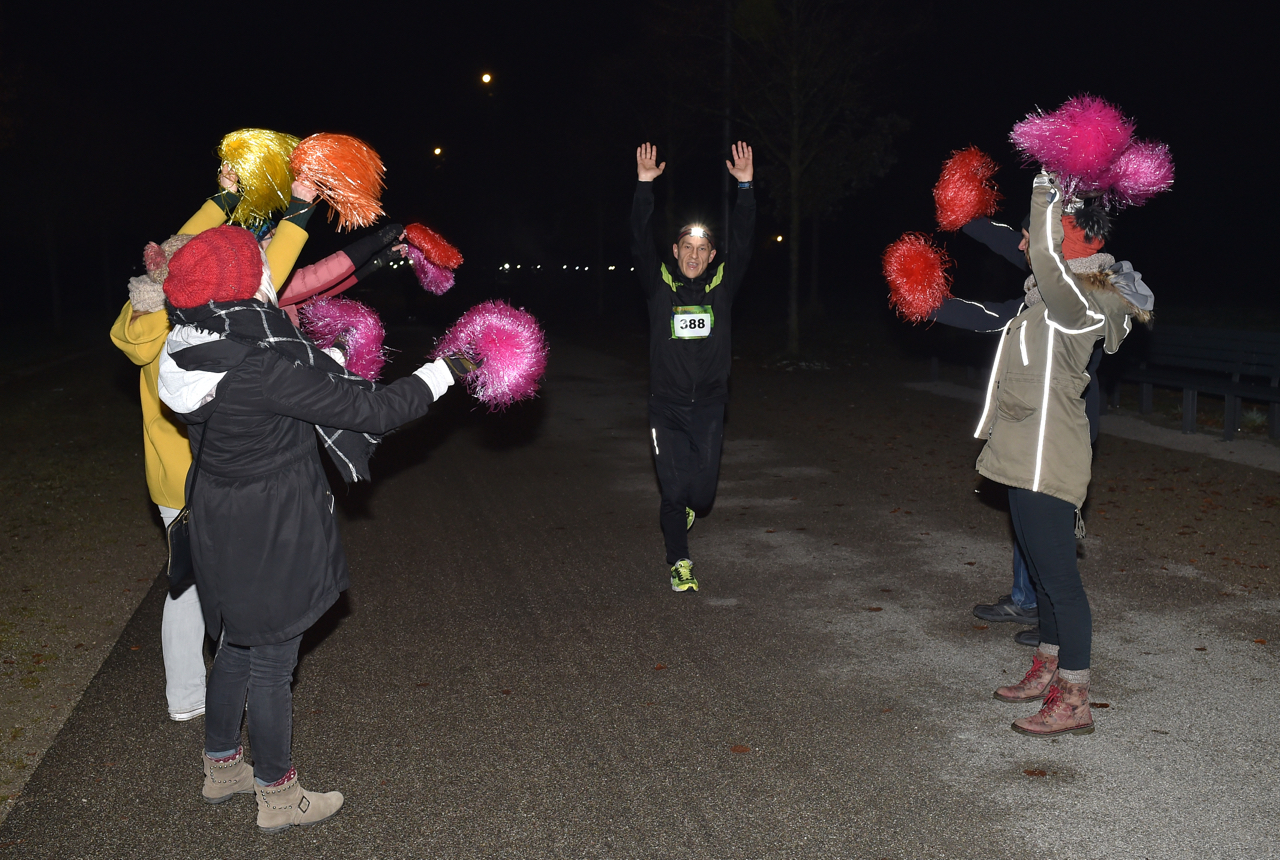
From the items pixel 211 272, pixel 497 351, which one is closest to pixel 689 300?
pixel 497 351

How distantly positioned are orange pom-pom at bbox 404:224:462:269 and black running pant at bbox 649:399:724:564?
1736 millimetres

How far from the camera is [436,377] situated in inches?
135

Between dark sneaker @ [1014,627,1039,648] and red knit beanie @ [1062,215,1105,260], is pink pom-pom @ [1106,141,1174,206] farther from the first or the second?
dark sneaker @ [1014,627,1039,648]

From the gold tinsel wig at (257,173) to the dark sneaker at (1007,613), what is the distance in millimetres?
4027

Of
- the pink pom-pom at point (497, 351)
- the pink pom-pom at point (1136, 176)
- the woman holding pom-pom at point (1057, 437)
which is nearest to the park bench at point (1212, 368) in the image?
the pink pom-pom at point (1136, 176)

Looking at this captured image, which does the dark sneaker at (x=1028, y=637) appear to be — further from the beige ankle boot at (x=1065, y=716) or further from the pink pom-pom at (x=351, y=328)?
the pink pom-pom at (x=351, y=328)

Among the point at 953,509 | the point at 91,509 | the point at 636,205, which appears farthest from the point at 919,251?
the point at 91,509

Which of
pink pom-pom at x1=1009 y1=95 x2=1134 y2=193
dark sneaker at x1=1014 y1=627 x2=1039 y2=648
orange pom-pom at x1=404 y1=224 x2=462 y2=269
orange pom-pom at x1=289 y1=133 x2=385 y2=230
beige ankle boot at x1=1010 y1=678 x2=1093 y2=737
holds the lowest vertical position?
dark sneaker at x1=1014 y1=627 x2=1039 y2=648

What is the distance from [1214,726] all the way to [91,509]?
7.98 m

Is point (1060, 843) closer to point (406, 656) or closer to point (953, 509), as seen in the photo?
point (406, 656)

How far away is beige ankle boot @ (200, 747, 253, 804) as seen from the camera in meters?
3.70

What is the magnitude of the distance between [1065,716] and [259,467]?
319cm

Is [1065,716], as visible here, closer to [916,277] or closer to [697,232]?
[916,277]

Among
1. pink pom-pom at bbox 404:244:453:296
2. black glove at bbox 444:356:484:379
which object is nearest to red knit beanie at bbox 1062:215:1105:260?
black glove at bbox 444:356:484:379
